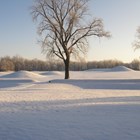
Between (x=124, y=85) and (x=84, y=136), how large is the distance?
27456 mm

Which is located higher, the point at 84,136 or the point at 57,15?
the point at 57,15

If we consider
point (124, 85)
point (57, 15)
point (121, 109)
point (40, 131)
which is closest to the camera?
point (40, 131)

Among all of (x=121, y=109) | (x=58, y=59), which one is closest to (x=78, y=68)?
(x=58, y=59)

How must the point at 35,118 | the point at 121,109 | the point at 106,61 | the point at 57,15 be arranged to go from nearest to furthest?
the point at 35,118
the point at 121,109
the point at 57,15
the point at 106,61

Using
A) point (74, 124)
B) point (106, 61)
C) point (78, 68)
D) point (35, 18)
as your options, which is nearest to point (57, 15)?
point (35, 18)

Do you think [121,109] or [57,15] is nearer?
[121,109]

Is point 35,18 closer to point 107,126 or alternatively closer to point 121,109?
point 121,109

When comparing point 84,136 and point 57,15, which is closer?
point 84,136

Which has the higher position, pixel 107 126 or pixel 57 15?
pixel 57 15

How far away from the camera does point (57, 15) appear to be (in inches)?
1558

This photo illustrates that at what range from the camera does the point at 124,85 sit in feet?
115

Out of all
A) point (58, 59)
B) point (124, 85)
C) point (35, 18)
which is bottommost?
point (124, 85)

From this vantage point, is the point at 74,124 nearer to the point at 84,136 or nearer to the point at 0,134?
the point at 84,136

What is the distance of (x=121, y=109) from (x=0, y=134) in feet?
19.6
